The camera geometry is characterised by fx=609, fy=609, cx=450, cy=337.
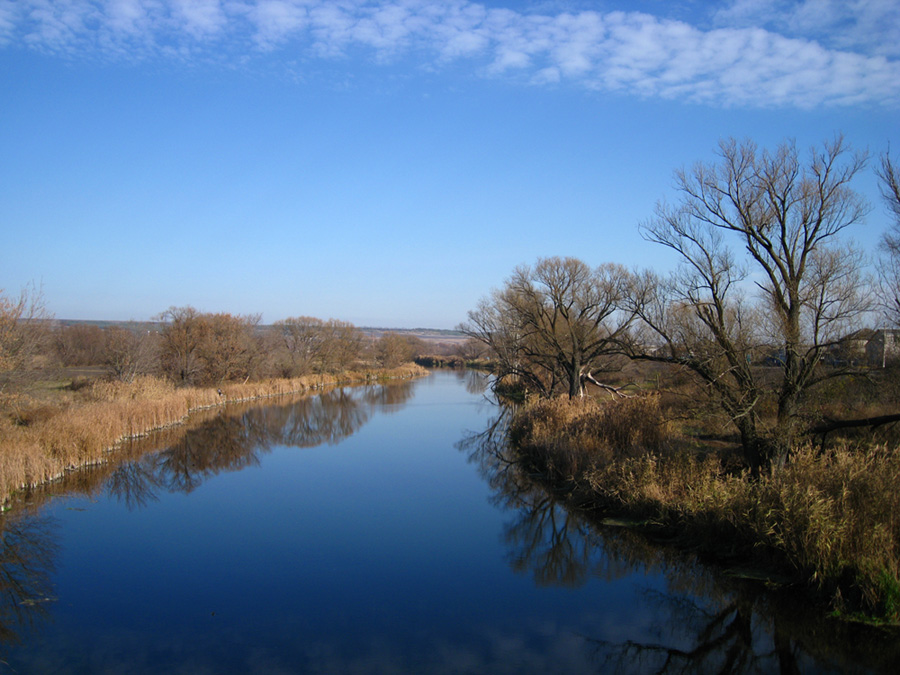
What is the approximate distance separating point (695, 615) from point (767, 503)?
1909 millimetres

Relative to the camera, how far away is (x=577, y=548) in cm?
984

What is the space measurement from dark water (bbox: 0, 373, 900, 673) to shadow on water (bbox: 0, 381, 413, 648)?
0.06 meters

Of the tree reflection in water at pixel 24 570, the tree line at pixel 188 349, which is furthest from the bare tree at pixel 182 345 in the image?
the tree reflection in water at pixel 24 570

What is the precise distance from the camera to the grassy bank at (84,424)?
12453 millimetres

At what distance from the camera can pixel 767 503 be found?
8039 millimetres

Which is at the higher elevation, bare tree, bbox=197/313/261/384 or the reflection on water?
bare tree, bbox=197/313/261/384

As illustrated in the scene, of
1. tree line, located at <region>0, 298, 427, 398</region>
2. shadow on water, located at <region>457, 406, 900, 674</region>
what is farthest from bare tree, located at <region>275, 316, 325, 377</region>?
shadow on water, located at <region>457, 406, 900, 674</region>

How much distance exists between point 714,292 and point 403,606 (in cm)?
695

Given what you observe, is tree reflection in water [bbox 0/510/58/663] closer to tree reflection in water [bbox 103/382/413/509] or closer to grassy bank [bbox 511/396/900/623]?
tree reflection in water [bbox 103/382/413/509]

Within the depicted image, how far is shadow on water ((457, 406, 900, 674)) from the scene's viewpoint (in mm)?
5961

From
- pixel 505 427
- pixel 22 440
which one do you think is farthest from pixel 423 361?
pixel 22 440

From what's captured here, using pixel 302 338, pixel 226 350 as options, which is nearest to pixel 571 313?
pixel 226 350

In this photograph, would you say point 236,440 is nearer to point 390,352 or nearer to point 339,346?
point 339,346

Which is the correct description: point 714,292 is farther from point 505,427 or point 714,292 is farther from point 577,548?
point 505,427
